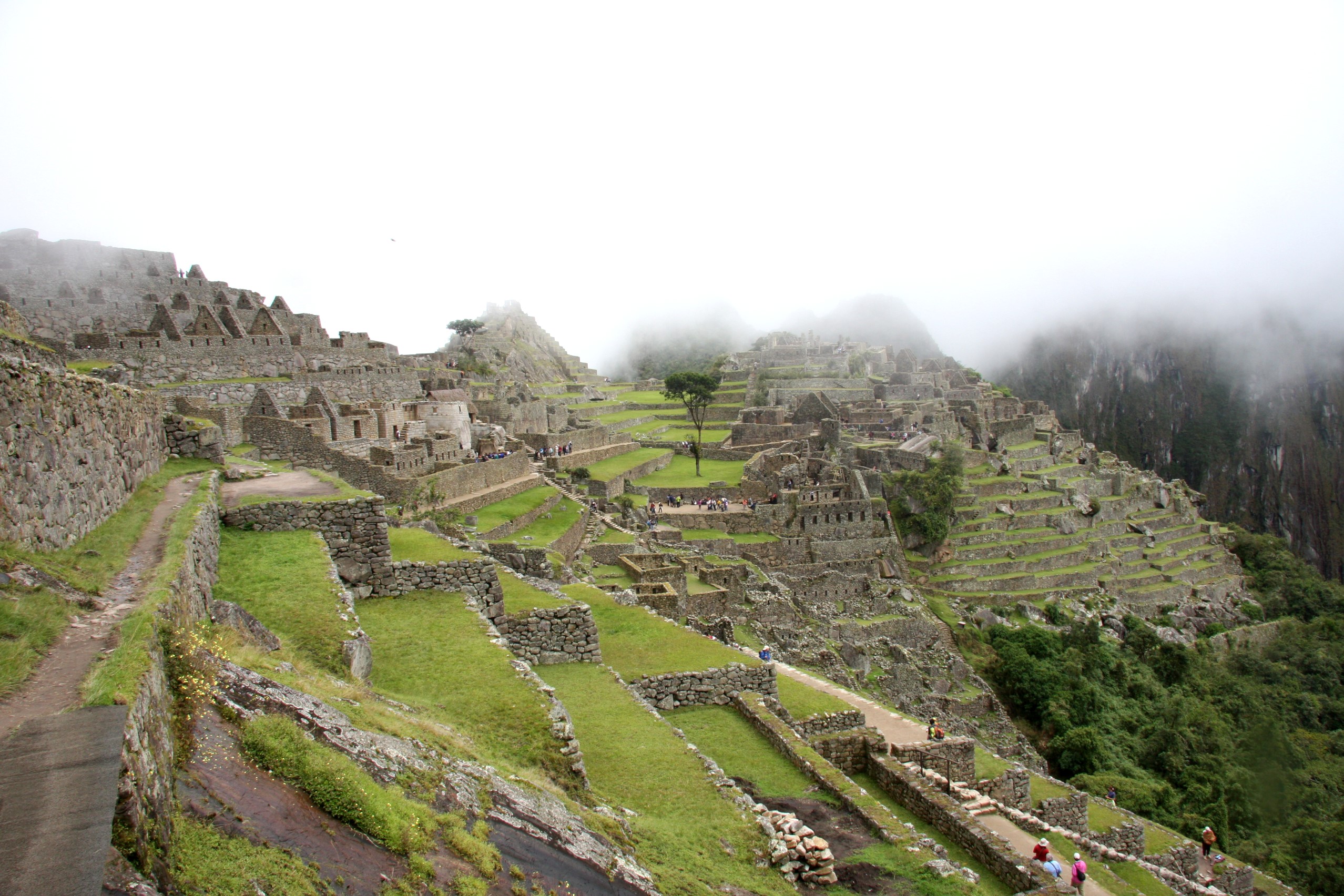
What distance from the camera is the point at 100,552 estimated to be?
7.19 m

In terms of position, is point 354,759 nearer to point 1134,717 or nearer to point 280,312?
point 280,312

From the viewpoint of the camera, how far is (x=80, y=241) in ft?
99.3

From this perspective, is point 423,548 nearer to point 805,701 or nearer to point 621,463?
point 805,701

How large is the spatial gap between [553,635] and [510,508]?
16.2 m

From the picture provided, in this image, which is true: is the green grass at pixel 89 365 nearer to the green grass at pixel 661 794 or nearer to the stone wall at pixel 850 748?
the green grass at pixel 661 794

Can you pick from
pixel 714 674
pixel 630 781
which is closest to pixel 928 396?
pixel 714 674

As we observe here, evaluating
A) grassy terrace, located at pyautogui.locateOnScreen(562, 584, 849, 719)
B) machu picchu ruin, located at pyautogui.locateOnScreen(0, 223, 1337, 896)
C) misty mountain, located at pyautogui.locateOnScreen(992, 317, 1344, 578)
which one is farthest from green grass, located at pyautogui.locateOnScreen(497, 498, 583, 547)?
misty mountain, located at pyautogui.locateOnScreen(992, 317, 1344, 578)

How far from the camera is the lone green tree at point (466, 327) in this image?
66.2 metres

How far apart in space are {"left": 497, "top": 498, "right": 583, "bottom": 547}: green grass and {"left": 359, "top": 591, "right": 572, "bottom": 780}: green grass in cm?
1224

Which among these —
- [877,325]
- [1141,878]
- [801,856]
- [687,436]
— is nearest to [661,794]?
[801,856]

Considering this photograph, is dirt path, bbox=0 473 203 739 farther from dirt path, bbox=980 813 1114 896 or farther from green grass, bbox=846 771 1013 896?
dirt path, bbox=980 813 1114 896

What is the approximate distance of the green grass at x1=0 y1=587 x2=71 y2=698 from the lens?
4194 millimetres

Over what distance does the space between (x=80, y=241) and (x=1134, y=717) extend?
4563 centimetres

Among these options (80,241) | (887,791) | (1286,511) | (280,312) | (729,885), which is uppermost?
(80,241)
